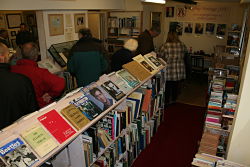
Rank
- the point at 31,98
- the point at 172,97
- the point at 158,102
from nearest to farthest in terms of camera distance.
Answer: the point at 31,98 → the point at 158,102 → the point at 172,97

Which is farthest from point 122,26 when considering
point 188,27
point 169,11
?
point 188,27

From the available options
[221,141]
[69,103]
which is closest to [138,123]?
[221,141]

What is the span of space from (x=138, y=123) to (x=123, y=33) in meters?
4.81

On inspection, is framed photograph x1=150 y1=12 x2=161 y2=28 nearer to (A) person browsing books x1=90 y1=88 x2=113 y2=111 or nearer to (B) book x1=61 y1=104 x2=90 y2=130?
(A) person browsing books x1=90 y1=88 x2=113 y2=111

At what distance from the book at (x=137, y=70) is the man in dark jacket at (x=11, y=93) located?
126 centimetres

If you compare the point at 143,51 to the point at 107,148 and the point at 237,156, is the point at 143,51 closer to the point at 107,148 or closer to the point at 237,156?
the point at 107,148

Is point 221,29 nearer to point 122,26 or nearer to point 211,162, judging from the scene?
point 122,26

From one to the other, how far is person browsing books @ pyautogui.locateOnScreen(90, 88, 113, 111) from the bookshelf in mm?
4962

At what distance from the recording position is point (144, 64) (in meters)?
3.31

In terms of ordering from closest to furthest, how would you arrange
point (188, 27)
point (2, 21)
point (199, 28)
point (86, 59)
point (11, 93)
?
point (11, 93)
point (86, 59)
point (2, 21)
point (199, 28)
point (188, 27)

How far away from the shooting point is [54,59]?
14.5ft

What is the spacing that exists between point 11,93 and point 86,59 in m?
1.63

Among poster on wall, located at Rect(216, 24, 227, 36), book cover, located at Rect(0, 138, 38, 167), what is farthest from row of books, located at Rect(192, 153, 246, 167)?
poster on wall, located at Rect(216, 24, 227, 36)

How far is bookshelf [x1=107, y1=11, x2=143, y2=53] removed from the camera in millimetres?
6914
